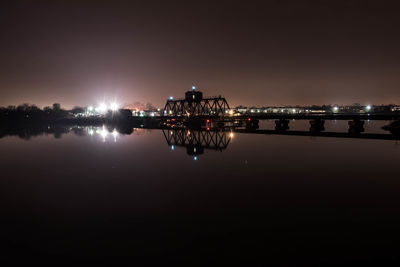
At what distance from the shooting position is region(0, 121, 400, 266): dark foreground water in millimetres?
5754

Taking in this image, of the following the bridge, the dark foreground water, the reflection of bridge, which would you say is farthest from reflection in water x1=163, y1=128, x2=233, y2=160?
the bridge

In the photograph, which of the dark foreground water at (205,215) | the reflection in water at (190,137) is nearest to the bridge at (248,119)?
the reflection in water at (190,137)

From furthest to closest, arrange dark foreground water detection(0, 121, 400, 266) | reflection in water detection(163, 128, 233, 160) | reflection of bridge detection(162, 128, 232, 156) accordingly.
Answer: reflection of bridge detection(162, 128, 232, 156)
reflection in water detection(163, 128, 233, 160)
dark foreground water detection(0, 121, 400, 266)

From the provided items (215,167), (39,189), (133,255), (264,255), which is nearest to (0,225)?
(39,189)

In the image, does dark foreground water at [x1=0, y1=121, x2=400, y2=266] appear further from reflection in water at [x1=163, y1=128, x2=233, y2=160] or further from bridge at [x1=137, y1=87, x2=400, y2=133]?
bridge at [x1=137, y1=87, x2=400, y2=133]

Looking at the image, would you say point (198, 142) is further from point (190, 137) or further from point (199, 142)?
point (190, 137)

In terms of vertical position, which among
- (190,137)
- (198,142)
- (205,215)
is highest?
(190,137)

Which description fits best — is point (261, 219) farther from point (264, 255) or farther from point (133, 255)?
point (133, 255)

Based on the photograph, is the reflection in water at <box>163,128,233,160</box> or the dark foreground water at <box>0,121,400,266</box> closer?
the dark foreground water at <box>0,121,400,266</box>

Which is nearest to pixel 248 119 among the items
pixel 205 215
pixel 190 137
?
pixel 190 137

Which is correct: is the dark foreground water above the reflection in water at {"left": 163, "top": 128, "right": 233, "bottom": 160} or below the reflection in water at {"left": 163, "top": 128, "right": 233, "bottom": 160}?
below

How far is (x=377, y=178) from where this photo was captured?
470 inches

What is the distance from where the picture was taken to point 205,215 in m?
7.82

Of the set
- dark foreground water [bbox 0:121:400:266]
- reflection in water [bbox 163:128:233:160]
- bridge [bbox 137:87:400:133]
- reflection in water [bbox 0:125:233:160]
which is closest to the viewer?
dark foreground water [bbox 0:121:400:266]
